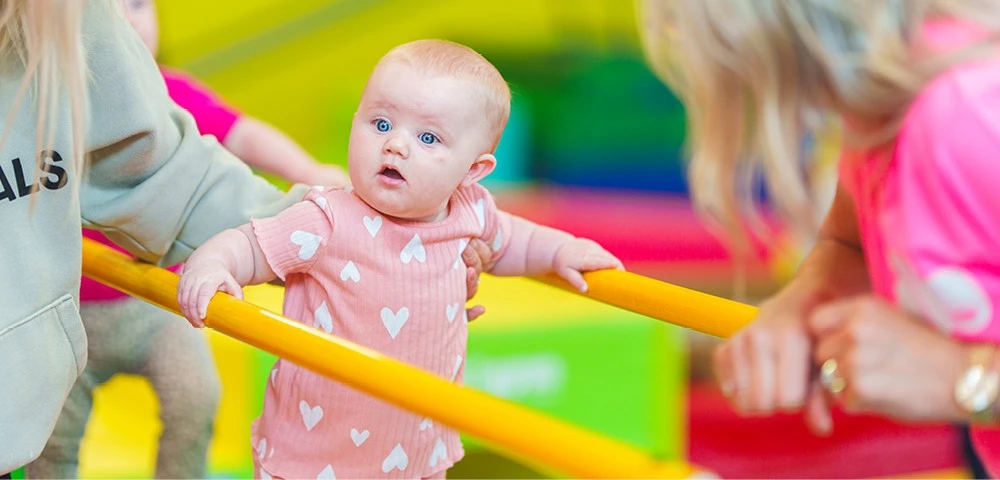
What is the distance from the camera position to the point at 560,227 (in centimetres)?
207

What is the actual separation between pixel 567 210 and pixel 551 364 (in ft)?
1.68

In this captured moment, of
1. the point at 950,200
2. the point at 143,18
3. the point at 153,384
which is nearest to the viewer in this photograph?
the point at 950,200

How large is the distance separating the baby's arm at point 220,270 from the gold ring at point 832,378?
14.4 inches

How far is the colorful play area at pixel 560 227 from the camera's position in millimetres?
1737

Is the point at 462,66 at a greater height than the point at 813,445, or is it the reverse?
the point at 462,66

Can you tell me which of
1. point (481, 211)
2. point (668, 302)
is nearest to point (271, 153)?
point (481, 211)

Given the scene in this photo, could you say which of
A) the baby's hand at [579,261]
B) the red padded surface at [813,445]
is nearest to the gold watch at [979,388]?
the baby's hand at [579,261]

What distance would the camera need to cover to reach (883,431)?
83.7 inches

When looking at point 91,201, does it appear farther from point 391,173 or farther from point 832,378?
point 832,378

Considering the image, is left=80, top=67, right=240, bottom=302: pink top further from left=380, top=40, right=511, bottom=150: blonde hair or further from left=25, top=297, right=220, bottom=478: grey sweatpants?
left=380, top=40, right=511, bottom=150: blonde hair

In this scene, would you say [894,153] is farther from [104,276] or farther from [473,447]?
[473,447]

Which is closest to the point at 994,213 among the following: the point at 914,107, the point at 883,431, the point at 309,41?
the point at 914,107

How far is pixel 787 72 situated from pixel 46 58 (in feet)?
1.36

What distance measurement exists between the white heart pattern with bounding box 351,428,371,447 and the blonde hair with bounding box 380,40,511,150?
0.73 feet
